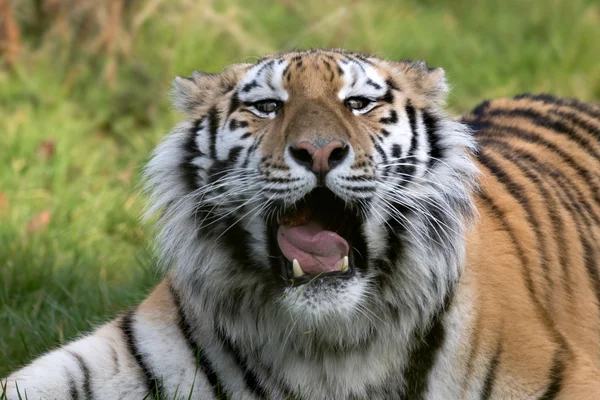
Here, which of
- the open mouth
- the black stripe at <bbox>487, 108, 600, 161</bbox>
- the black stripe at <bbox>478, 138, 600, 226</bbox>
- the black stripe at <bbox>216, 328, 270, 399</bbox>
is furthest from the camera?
the black stripe at <bbox>487, 108, 600, 161</bbox>

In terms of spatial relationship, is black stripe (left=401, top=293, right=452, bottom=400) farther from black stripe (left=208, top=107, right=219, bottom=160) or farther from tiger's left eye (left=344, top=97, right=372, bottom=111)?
black stripe (left=208, top=107, right=219, bottom=160)

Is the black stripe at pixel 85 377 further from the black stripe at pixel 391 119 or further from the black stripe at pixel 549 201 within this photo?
the black stripe at pixel 549 201

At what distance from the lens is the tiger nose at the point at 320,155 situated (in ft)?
8.15

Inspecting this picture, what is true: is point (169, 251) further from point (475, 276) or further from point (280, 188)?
point (475, 276)

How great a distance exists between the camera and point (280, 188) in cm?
256

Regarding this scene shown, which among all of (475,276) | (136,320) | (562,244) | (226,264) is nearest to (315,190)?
(226,264)

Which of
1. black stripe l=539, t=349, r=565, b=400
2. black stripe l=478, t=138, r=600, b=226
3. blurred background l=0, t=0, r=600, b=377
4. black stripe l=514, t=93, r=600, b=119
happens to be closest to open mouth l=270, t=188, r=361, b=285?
black stripe l=539, t=349, r=565, b=400

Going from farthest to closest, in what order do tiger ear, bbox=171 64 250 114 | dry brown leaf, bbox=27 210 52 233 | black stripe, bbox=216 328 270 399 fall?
dry brown leaf, bbox=27 210 52 233, tiger ear, bbox=171 64 250 114, black stripe, bbox=216 328 270 399

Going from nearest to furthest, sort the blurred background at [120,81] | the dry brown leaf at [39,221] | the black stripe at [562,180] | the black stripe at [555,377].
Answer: the black stripe at [555,377] → the black stripe at [562,180] → the blurred background at [120,81] → the dry brown leaf at [39,221]

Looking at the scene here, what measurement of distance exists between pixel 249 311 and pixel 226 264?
0.15 m

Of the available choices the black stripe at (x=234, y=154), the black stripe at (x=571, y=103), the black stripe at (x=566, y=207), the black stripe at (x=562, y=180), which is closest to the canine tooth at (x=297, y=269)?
the black stripe at (x=234, y=154)

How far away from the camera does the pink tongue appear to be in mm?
2596

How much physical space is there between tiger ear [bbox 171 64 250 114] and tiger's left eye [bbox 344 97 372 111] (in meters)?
0.37

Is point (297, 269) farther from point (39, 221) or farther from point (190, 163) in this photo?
point (39, 221)
